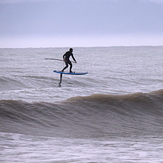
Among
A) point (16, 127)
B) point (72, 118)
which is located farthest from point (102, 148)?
point (72, 118)

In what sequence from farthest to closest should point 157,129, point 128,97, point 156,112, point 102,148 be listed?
point 128,97
point 156,112
point 157,129
point 102,148

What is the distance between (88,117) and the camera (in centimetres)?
1302

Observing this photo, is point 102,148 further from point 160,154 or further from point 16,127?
point 16,127

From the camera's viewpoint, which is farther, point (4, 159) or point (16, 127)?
point (16, 127)

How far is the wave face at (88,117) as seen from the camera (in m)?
10.7

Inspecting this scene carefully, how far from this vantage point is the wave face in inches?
421

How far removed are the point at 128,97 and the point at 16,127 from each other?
682 cm

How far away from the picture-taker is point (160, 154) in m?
7.27

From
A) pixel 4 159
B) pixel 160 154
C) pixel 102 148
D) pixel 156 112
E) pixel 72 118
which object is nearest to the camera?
pixel 4 159

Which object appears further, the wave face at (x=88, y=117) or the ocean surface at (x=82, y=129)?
the wave face at (x=88, y=117)

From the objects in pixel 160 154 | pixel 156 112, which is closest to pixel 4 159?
pixel 160 154

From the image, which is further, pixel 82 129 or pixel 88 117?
pixel 88 117

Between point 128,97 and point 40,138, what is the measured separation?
7590mm

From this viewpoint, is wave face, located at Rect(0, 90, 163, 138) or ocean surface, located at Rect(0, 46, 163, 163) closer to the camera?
ocean surface, located at Rect(0, 46, 163, 163)
